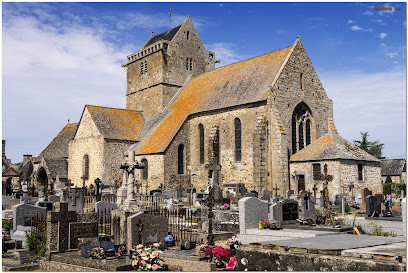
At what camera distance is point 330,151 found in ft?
85.8

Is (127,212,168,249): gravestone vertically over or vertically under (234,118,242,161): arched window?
under

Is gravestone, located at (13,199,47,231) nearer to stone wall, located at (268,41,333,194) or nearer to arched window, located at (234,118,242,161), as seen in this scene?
stone wall, located at (268,41,333,194)

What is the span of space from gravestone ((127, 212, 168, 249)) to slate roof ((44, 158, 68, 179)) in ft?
102

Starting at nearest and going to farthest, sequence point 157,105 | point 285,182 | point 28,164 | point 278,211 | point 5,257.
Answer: point 5,257, point 278,211, point 285,182, point 157,105, point 28,164

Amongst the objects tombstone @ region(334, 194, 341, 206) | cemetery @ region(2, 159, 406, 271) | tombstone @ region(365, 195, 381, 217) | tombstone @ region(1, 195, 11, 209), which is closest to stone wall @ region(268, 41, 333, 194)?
tombstone @ region(334, 194, 341, 206)

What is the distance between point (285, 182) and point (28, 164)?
35.8 metres

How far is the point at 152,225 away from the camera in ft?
36.0

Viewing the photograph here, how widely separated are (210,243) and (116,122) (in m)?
28.5

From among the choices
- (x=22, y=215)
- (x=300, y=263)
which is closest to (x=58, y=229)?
(x=22, y=215)

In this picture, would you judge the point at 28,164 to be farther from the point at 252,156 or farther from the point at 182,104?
the point at 252,156

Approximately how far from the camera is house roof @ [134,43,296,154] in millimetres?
29078

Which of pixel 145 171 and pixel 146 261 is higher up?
pixel 145 171

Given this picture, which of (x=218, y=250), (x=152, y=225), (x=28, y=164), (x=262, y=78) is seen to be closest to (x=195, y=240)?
(x=152, y=225)

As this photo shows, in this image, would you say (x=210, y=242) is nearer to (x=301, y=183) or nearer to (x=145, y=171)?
(x=301, y=183)
